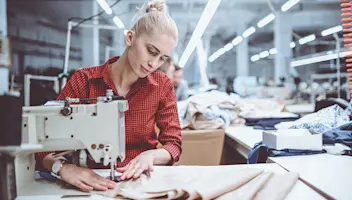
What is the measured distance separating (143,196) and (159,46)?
0.63 meters

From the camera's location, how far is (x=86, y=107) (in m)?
1.05

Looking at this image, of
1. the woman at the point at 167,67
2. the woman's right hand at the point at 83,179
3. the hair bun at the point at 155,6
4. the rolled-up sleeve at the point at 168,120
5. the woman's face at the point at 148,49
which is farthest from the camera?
the woman at the point at 167,67

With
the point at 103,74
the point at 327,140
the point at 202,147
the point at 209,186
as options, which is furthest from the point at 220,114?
the point at 209,186

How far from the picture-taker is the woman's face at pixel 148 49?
1302 millimetres

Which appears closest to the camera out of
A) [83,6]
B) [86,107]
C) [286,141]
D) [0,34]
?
[86,107]

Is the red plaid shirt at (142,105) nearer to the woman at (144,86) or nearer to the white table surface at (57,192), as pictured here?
the woman at (144,86)

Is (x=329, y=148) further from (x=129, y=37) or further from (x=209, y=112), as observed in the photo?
(x=209, y=112)

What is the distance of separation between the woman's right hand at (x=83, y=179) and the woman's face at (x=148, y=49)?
1.62ft

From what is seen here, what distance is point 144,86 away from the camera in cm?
148

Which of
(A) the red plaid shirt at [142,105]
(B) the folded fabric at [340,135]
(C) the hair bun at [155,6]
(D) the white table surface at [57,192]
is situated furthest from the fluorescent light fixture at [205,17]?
(D) the white table surface at [57,192]

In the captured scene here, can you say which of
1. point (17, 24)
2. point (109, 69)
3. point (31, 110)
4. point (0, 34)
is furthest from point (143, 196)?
point (17, 24)

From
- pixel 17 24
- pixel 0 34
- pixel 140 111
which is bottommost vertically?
pixel 140 111

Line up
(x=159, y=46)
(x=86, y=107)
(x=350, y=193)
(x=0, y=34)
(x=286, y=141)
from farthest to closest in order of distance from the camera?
(x=0, y=34), (x=286, y=141), (x=159, y=46), (x=86, y=107), (x=350, y=193)

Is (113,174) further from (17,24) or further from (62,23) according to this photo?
(62,23)
